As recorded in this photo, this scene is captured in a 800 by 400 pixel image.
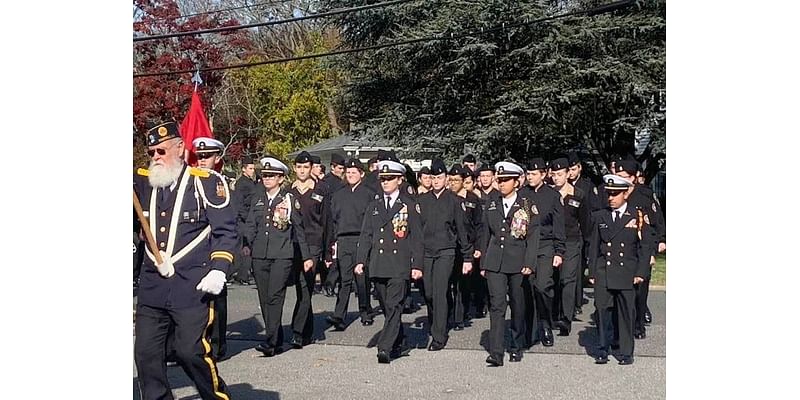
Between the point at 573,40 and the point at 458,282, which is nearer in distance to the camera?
the point at 458,282

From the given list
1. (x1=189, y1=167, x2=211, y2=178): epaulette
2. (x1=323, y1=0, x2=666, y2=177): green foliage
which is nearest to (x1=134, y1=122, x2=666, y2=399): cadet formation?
(x1=189, y1=167, x2=211, y2=178): epaulette

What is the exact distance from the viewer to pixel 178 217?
6.20m

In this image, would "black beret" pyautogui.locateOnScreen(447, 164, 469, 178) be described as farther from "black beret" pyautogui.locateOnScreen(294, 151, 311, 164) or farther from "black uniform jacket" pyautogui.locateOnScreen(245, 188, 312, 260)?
"black uniform jacket" pyautogui.locateOnScreen(245, 188, 312, 260)

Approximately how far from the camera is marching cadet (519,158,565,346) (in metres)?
9.14

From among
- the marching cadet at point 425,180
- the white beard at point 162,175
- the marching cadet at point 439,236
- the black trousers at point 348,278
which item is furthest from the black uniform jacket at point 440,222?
the white beard at point 162,175

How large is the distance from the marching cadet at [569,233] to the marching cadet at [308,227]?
2169 mm

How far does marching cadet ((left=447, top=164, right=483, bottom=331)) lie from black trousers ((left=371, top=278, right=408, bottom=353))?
1.70 metres

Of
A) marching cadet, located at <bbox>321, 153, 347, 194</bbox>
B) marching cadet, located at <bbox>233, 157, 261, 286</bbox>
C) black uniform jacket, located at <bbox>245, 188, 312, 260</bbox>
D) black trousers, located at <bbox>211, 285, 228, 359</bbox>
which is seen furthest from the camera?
marching cadet, located at <bbox>321, 153, 347, 194</bbox>

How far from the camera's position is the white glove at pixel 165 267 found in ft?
20.1

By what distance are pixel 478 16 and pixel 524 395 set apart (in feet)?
26.4

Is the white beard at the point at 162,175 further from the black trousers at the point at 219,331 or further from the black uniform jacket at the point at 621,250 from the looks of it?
the black uniform jacket at the point at 621,250

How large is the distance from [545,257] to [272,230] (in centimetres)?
225
